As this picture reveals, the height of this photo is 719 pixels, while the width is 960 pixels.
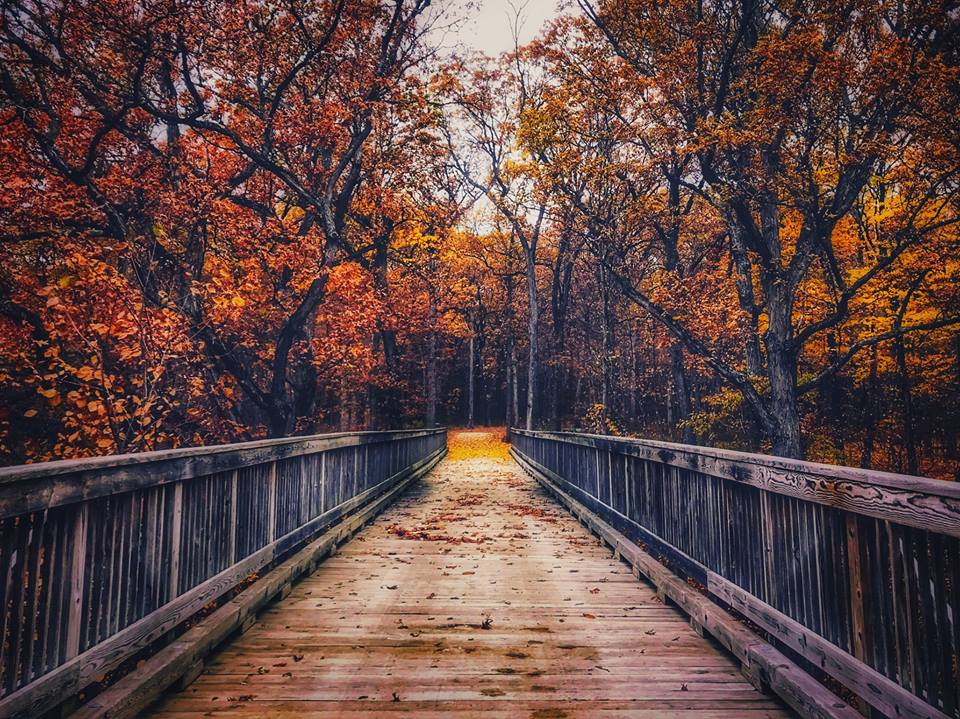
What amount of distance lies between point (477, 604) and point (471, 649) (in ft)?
3.18

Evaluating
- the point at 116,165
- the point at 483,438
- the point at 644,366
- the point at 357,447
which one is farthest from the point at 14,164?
the point at 644,366

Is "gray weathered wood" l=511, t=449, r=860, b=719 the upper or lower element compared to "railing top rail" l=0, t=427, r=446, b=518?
lower

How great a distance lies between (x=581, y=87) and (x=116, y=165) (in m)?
11.1

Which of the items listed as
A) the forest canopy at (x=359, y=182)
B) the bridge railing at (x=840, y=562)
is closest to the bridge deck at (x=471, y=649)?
the bridge railing at (x=840, y=562)

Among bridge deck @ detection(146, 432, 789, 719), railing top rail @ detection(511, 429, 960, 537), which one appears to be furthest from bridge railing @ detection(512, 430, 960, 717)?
bridge deck @ detection(146, 432, 789, 719)

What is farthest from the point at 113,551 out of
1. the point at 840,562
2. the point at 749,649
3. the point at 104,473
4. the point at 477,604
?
the point at 840,562

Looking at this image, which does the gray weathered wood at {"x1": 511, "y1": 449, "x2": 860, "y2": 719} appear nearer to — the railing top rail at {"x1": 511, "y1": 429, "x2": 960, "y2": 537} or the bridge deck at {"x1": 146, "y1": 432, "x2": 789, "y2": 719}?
the bridge deck at {"x1": 146, "y1": 432, "x2": 789, "y2": 719}

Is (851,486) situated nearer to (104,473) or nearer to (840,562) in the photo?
(840,562)

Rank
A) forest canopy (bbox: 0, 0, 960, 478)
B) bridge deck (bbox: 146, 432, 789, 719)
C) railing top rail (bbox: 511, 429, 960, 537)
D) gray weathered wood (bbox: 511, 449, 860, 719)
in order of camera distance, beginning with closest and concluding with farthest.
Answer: railing top rail (bbox: 511, 429, 960, 537)
gray weathered wood (bbox: 511, 449, 860, 719)
bridge deck (bbox: 146, 432, 789, 719)
forest canopy (bbox: 0, 0, 960, 478)

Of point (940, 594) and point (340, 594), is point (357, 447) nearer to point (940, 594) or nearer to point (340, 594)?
point (340, 594)

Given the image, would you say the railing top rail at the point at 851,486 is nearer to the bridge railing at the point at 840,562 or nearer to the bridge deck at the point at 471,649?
the bridge railing at the point at 840,562

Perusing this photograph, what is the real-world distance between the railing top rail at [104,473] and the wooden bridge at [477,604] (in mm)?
13

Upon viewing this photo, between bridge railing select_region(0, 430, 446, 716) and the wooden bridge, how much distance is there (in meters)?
0.01

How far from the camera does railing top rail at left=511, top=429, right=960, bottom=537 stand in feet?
7.07
